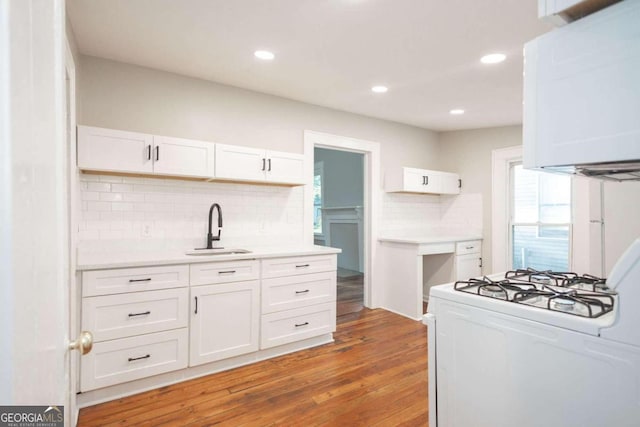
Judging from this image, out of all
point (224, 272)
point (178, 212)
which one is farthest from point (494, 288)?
point (178, 212)

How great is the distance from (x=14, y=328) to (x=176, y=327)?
7.35 feet

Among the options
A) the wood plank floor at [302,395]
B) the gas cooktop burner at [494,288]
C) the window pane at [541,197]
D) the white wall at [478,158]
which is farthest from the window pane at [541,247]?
the gas cooktop burner at [494,288]

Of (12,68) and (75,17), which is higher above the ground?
(75,17)

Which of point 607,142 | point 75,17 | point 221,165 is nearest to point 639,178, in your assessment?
point 607,142

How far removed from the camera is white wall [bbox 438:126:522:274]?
464 cm

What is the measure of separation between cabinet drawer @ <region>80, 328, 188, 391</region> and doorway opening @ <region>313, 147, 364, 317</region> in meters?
3.66

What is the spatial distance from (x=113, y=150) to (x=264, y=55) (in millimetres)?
1366

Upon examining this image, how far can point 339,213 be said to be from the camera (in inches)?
272

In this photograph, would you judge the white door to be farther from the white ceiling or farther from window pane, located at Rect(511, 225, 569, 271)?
window pane, located at Rect(511, 225, 569, 271)

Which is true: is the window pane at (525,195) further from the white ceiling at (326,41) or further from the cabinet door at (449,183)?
the white ceiling at (326,41)

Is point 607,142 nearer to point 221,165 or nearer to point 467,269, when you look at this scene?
point 221,165

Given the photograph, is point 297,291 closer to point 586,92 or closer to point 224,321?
point 224,321

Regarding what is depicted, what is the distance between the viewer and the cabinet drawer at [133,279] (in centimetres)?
213

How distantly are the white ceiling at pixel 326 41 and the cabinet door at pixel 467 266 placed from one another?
2018mm
